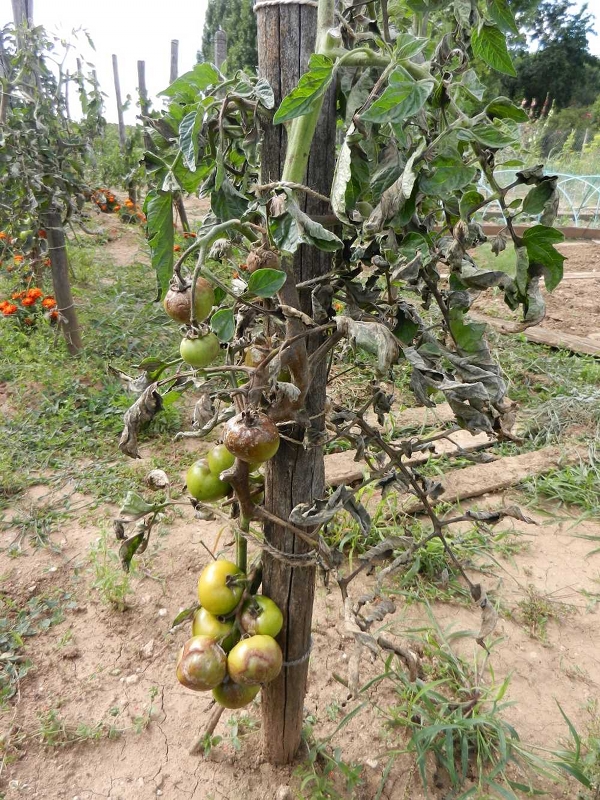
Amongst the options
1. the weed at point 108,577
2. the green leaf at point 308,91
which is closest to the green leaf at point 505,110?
the green leaf at point 308,91

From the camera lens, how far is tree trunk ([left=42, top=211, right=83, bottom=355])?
358 cm

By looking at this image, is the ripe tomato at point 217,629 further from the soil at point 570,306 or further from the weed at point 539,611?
the soil at point 570,306

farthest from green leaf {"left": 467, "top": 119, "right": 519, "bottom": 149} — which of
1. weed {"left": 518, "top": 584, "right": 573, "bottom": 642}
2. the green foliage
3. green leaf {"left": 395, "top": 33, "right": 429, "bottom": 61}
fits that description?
the green foliage

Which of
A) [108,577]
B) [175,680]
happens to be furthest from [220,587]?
[108,577]

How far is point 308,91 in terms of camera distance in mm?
691

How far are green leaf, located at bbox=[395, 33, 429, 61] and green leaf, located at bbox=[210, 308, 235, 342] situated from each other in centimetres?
40

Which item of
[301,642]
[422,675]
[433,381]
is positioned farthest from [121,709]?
[433,381]

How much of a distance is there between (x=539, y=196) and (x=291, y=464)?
675 mm

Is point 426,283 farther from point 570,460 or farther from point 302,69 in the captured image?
point 570,460

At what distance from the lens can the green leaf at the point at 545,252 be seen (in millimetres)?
712

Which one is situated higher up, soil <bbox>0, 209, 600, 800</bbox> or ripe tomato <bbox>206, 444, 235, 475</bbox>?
ripe tomato <bbox>206, 444, 235, 475</bbox>

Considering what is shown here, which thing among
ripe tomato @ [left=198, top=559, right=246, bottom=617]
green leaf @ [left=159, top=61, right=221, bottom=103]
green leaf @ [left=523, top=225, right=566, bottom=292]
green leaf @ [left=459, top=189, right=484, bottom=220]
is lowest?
→ ripe tomato @ [left=198, top=559, right=246, bottom=617]

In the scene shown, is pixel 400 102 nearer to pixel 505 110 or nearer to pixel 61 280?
pixel 505 110

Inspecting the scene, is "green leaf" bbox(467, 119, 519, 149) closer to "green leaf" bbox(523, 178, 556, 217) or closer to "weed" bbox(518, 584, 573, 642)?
"green leaf" bbox(523, 178, 556, 217)
